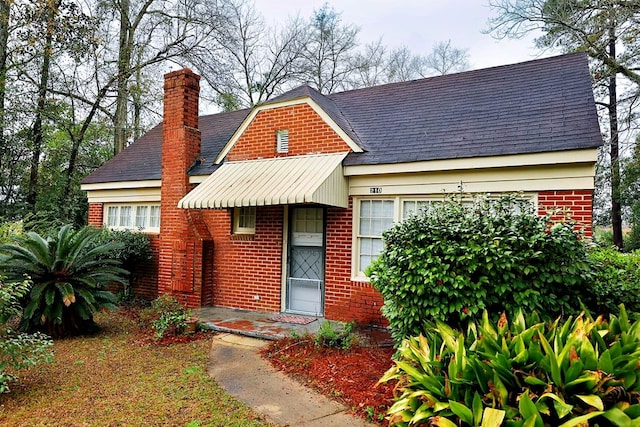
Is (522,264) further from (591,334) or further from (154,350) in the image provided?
(154,350)

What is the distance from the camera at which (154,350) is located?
6961 mm

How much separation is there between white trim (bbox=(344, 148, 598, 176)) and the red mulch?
3208 millimetres

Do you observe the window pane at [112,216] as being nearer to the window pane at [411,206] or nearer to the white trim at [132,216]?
the white trim at [132,216]

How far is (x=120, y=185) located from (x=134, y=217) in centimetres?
97

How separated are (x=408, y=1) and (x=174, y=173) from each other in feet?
39.4

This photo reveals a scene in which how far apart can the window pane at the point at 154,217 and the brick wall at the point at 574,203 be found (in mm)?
9210

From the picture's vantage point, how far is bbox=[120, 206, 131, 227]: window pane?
11852mm

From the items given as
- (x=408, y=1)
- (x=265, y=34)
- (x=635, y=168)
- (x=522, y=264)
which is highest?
(x=265, y=34)

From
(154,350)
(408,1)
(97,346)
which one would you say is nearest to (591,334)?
(154,350)

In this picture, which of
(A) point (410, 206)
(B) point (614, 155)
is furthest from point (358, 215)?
(B) point (614, 155)

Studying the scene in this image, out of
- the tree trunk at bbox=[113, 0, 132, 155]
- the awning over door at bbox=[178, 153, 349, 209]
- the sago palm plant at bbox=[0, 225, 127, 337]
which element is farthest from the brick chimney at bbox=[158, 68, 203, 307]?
the tree trunk at bbox=[113, 0, 132, 155]

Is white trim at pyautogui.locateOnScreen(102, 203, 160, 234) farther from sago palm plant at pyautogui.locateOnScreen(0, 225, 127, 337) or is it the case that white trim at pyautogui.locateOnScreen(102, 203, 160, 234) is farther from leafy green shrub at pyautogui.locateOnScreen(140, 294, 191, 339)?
leafy green shrub at pyautogui.locateOnScreen(140, 294, 191, 339)

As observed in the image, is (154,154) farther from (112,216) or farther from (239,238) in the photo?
(239,238)

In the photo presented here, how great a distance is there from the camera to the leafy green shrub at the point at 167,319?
7598 mm
